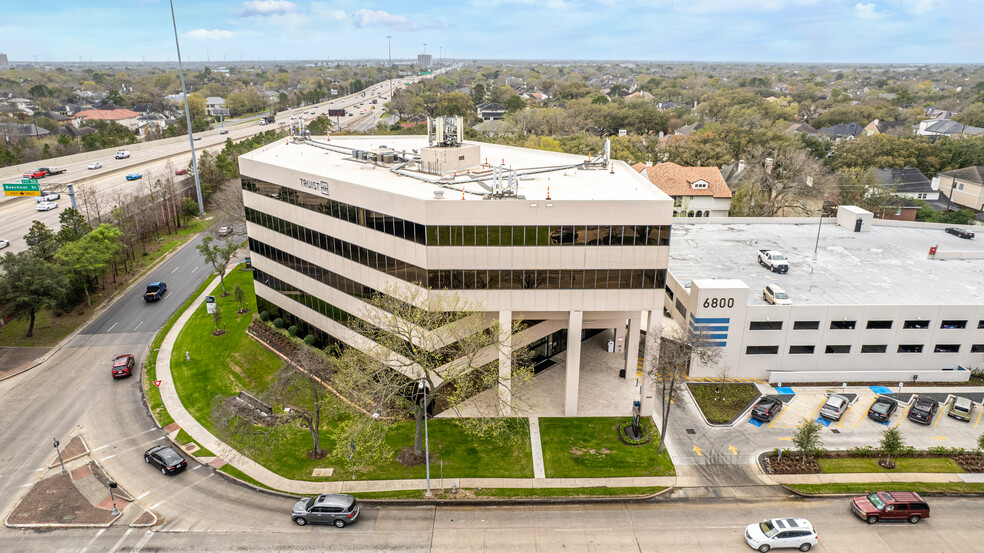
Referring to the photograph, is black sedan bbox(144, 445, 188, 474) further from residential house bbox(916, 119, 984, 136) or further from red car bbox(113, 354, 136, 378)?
residential house bbox(916, 119, 984, 136)

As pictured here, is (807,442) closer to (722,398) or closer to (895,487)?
(895,487)

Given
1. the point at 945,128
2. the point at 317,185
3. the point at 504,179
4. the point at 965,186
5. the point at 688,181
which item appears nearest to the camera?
the point at 317,185

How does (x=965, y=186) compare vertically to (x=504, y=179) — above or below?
below

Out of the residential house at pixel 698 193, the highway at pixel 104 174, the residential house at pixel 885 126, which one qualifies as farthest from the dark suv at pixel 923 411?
the residential house at pixel 885 126

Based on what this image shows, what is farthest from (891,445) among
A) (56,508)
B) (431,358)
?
(56,508)

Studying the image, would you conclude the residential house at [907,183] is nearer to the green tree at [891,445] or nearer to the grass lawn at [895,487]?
the green tree at [891,445]

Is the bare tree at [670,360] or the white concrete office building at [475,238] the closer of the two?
the white concrete office building at [475,238]

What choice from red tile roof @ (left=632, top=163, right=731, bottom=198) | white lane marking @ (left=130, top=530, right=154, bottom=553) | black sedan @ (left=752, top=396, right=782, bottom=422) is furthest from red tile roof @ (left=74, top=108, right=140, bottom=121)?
black sedan @ (left=752, top=396, right=782, bottom=422)
